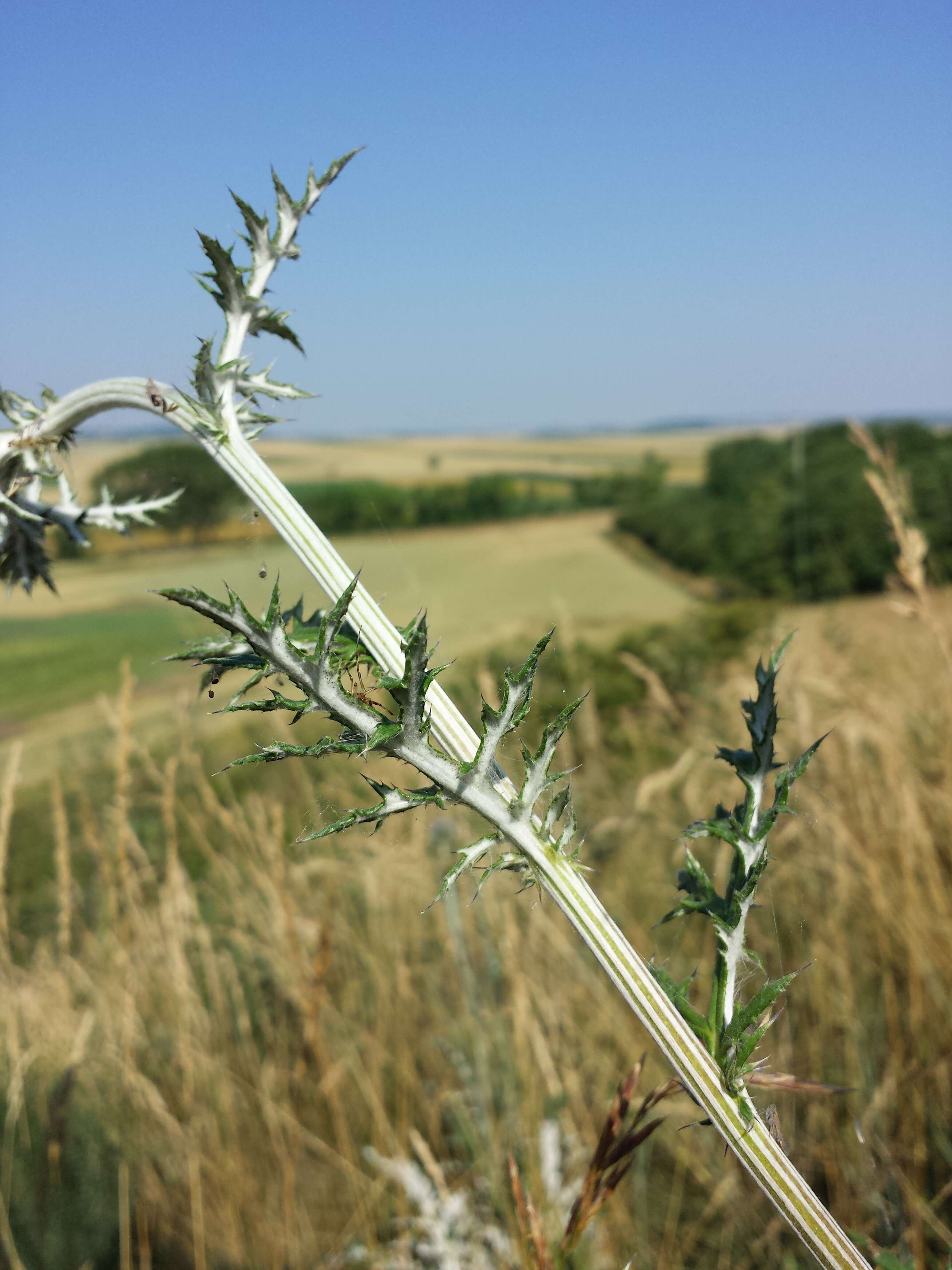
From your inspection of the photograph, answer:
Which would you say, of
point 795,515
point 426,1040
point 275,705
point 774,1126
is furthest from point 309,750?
point 795,515

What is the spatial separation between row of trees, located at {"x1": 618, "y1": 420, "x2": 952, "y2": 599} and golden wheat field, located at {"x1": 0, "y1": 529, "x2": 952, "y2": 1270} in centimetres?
436

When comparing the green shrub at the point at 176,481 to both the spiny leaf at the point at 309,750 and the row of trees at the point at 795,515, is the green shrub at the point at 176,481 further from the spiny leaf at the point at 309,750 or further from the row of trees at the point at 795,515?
the row of trees at the point at 795,515

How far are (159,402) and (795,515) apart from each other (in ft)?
29.3

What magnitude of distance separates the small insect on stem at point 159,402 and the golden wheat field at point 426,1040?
0.87m

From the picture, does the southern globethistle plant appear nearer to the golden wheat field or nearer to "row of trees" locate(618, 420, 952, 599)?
the golden wheat field

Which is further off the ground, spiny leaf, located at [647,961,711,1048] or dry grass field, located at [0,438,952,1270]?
spiny leaf, located at [647,961,711,1048]

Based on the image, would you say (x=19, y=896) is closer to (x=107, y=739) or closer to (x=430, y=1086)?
(x=107, y=739)

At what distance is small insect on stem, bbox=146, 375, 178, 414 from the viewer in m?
0.59

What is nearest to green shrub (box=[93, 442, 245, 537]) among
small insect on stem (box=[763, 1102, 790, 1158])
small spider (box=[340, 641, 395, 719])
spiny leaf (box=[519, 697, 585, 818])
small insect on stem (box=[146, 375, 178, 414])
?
small insect on stem (box=[146, 375, 178, 414])

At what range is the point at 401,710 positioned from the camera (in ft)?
1.74

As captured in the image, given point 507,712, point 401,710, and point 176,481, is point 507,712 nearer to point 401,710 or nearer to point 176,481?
point 401,710

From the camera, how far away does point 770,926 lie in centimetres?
245

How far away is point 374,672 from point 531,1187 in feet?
4.87

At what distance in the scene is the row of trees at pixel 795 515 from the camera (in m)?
7.76
